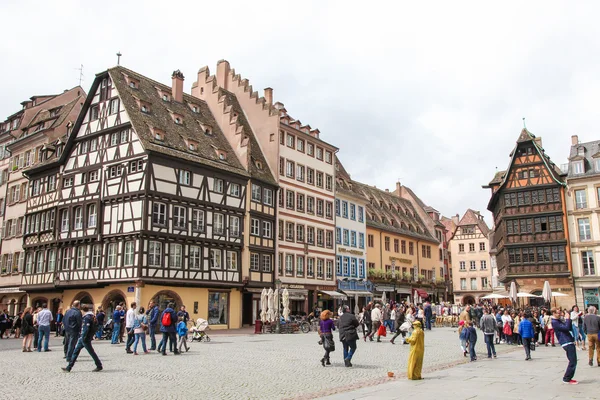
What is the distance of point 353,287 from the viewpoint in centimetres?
4897

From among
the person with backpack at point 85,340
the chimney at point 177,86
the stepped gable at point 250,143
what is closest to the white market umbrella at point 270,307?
the stepped gable at point 250,143

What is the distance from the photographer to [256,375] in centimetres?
1385

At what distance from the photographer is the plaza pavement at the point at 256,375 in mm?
11258

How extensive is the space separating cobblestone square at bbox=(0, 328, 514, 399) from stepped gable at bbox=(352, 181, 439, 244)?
36.2m

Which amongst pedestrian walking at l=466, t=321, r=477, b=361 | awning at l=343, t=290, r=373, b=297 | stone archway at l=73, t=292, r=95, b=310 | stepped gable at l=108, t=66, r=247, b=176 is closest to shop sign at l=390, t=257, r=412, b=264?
awning at l=343, t=290, r=373, b=297

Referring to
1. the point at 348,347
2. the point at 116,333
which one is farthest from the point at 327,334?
the point at 116,333

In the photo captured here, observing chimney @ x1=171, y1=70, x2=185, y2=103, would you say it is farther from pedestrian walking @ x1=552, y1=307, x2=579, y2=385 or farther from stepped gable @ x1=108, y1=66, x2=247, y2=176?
pedestrian walking @ x1=552, y1=307, x2=579, y2=385

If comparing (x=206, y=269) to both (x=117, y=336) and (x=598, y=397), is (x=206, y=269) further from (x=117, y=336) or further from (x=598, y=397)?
(x=598, y=397)

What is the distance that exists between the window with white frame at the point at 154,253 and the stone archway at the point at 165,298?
5.45 ft

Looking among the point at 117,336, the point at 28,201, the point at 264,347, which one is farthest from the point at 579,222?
the point at 28,201

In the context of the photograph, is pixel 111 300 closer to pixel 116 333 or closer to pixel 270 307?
pixel 270 307

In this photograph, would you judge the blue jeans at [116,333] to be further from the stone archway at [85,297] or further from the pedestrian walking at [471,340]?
the pedestrian walking at [471,340]

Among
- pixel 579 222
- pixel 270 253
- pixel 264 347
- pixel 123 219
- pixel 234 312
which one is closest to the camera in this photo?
pixel 264 347

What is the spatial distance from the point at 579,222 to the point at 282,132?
84.5ft
